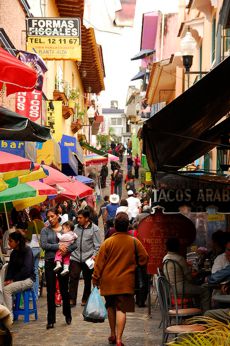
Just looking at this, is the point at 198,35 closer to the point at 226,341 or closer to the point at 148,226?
the point at 148,226

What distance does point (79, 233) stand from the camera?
1434 centimetres

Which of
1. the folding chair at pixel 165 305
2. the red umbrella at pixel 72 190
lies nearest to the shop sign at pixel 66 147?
the red umbrella at pixel 72 190

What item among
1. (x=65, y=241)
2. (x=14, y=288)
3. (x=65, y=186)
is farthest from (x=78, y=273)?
(x=65, y=186)

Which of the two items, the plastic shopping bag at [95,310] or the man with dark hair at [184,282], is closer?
the man with dark hair at [184,282]

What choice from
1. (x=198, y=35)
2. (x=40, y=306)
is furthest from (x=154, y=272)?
(x=198, y=35)

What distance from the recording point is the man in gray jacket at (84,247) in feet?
46.8

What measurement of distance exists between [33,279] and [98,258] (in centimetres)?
230

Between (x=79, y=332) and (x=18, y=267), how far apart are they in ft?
4.61

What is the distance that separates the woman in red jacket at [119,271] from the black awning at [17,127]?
163 cm

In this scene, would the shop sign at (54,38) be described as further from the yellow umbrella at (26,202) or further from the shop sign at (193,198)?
the shop sign at (193,198)

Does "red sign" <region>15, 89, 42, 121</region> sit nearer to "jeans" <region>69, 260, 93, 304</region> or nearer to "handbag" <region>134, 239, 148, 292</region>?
"jeans" <region>69, 260, 93, 304</region>

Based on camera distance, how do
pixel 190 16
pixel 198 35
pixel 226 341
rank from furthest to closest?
pixel 190 16
pixel 198 35
pixel 226 341

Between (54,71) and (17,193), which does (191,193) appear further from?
(54,71)

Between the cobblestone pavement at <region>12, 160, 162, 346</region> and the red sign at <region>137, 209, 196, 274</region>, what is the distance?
1.01 meters
